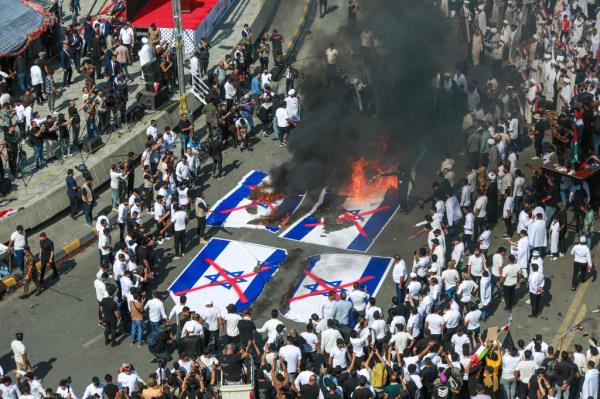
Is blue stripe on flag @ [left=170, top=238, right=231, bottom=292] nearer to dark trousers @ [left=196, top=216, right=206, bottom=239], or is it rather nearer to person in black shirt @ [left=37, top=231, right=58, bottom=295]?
dark trousers @ [left=196, top=216, right=206, bottom=239]

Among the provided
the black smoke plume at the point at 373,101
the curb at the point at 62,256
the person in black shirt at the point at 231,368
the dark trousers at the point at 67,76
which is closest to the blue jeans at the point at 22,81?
the dark trousers at the point at 67,76

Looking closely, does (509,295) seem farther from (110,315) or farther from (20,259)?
(20,259)

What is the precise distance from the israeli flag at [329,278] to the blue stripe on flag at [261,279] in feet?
2.24

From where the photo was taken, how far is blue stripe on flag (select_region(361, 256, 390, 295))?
79.8ft

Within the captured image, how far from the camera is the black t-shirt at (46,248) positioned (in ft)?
79.3

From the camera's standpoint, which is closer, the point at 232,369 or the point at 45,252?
the point at 232,369

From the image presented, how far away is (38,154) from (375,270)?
30.0 ft

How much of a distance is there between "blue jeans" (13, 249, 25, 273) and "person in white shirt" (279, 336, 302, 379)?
24.2 ft

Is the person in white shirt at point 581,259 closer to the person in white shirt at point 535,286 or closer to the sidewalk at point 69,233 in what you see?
the person in white shirt at point 535,286

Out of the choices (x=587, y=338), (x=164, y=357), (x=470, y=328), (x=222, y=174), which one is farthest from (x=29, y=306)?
(x=587, y=338)

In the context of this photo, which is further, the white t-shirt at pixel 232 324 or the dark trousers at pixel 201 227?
the dark trousers at pixel 201 227

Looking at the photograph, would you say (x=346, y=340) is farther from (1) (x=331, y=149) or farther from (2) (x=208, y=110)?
(2) (x=208, y=110)

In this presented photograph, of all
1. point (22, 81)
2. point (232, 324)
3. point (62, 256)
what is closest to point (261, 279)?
point (232, 324)

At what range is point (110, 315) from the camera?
72.4 feet
